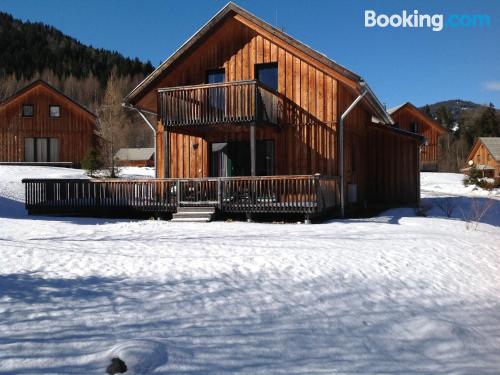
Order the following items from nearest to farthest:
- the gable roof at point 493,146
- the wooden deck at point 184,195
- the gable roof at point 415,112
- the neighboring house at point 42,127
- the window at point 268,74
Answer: the wooden deck at point 184,195 → the window at point 268,74 → the neighboring house at point 42,127 → the gable roof at point 415,112 → the gable roof at point 493,146

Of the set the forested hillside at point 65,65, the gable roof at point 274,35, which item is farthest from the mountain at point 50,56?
the gable roof at point 274,35

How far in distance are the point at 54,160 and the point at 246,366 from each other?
37191mm

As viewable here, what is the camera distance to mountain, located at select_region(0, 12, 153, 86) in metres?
97.6

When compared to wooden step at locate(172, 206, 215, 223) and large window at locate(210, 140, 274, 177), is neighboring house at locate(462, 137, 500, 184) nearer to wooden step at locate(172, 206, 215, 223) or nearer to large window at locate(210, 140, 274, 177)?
large window at locate(210, 140, 274, 177)

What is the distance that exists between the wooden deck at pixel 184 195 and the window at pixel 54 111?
2292cm

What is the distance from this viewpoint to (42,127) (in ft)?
124

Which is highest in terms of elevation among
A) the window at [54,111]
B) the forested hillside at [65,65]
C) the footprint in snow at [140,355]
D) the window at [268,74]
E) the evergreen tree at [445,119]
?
the forested hillside at [65,65]

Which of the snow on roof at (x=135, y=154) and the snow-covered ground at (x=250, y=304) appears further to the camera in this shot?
the snow on roof at (x=135, y=154)

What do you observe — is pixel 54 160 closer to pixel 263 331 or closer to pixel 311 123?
pixel 311 123

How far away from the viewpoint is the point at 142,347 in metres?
5.11

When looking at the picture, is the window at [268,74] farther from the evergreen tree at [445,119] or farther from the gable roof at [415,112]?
the evergreen tree at [445,119]

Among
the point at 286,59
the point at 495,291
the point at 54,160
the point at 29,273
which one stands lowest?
the point at 495,291

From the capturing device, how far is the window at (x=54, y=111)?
38.0 m

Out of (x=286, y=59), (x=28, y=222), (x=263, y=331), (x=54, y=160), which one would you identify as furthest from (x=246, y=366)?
(x=54, y=160)
